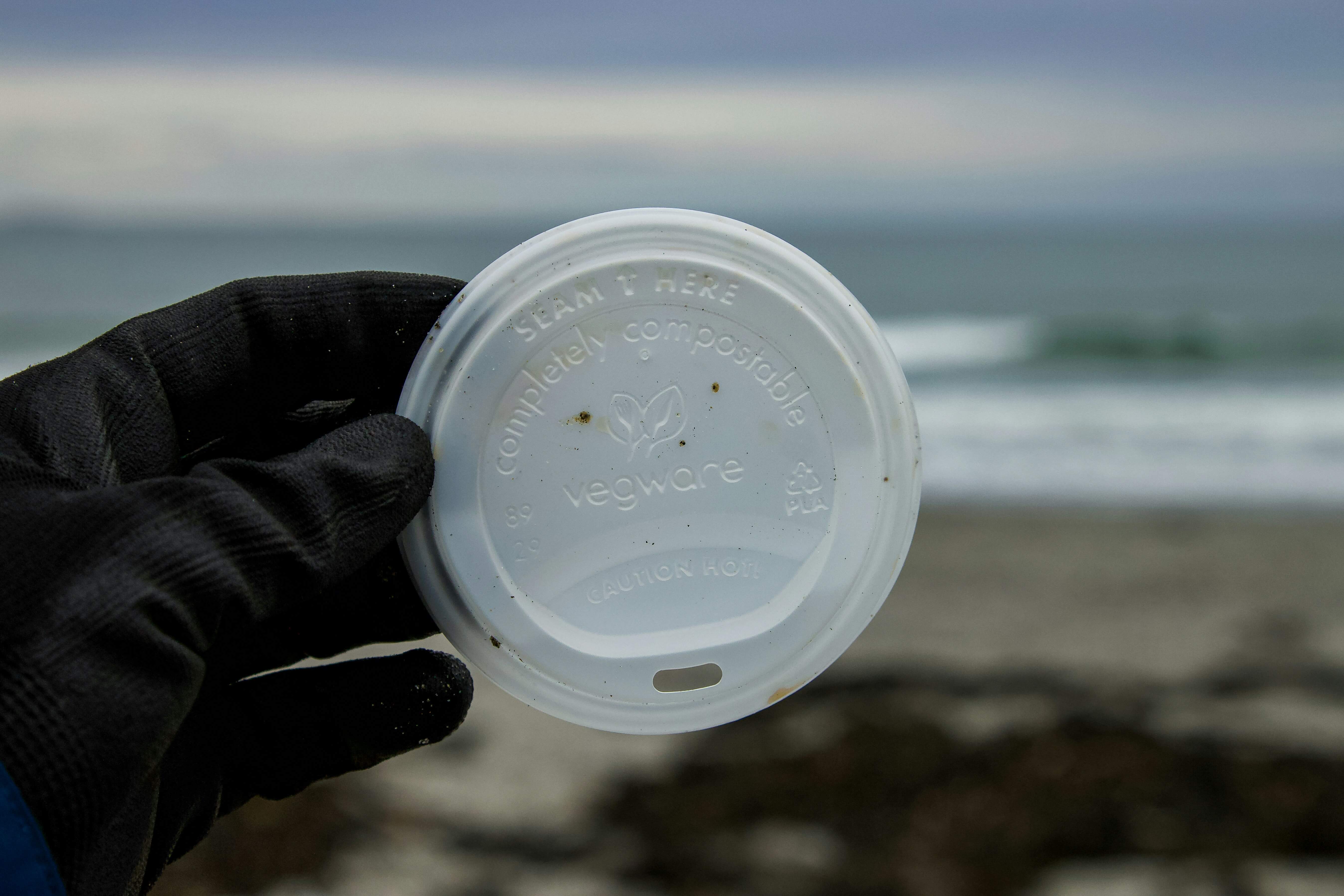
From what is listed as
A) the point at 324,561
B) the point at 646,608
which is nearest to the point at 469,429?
the point at 324,561

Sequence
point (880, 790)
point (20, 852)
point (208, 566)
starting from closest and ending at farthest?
point (20, 852)
point (208, 566)
point (880, 790)

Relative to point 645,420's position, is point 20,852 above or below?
below

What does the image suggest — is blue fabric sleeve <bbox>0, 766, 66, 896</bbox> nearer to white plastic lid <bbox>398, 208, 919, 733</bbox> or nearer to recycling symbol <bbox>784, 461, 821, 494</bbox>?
white plastic lid <bbox>398, 208, 919, 733</bbox>

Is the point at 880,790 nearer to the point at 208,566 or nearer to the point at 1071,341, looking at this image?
the point at 208,566

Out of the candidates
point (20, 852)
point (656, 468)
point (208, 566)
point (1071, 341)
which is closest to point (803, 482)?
point (656, 468)

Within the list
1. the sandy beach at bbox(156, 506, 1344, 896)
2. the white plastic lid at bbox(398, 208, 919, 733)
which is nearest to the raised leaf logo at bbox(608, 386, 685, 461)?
the white plastic lid at bbox(398, 208, 919, 733)

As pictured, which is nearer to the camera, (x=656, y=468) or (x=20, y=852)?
(x=20, y=852)

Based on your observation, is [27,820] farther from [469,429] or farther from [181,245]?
[181,245]
